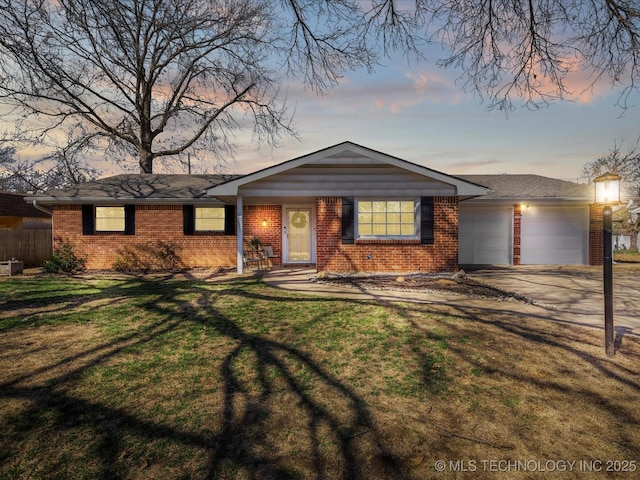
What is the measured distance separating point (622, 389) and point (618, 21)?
4682 millimetres

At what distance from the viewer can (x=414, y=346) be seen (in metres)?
5.07

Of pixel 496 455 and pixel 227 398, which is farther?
pixel 227 398

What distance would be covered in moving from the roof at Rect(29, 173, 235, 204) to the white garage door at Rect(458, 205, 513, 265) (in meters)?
10.9

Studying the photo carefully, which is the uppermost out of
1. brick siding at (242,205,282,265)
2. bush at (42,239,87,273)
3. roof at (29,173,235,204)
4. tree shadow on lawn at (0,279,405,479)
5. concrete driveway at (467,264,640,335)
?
roof at (29,173,235,204)

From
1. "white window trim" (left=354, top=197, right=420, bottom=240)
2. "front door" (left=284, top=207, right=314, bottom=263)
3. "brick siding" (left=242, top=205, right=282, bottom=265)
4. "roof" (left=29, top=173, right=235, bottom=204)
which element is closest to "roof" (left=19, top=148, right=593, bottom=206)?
"roof" (left=29, top=173, right=235, bottom=204)

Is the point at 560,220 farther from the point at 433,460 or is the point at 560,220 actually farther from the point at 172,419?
the point at 172,419

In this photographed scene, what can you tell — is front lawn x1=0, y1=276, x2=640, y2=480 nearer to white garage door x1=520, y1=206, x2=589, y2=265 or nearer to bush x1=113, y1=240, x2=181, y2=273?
bush x1=113, y1=240, x2=181, y2=273

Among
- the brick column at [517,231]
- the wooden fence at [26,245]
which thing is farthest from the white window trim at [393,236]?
the wooden fence at [26,245]

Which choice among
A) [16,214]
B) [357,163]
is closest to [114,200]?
[357,163]

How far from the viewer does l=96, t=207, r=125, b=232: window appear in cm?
1445

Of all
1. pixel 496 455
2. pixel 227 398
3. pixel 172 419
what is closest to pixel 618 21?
pixel 496 455

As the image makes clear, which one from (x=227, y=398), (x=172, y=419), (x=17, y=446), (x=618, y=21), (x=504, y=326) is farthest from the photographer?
(x=504, y=326)

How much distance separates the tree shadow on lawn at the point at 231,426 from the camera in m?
2.71

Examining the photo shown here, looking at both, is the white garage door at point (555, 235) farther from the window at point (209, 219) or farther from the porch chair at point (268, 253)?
the window at point (209, 219)
